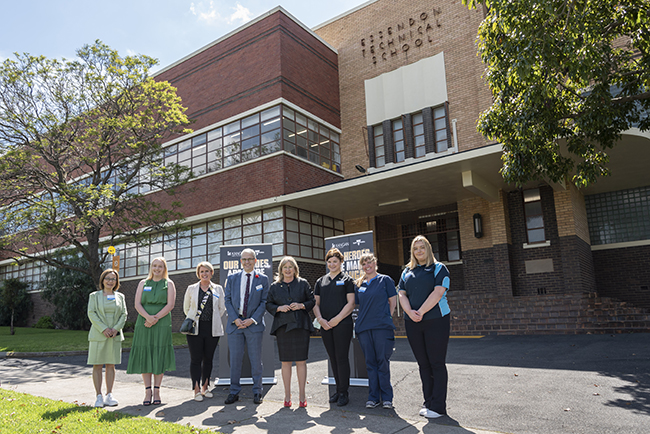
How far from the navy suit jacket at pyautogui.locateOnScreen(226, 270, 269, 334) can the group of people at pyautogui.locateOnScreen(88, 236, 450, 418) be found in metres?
0.01

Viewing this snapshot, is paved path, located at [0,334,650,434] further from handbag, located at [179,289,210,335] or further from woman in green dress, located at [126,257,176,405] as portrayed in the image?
handbag, located at [179,289,210,335]

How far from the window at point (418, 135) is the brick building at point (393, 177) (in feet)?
0.18

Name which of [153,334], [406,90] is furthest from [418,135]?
[153,334]

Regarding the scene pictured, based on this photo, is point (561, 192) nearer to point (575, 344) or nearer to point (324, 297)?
point (575, 344)

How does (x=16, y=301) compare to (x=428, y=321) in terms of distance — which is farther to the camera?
(x=16, y=301)

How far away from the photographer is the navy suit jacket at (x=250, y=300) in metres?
6.27

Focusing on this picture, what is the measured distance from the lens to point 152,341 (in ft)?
19.9

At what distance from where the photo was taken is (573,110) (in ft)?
30.1

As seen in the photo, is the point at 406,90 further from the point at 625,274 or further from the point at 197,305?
the point at 197,305

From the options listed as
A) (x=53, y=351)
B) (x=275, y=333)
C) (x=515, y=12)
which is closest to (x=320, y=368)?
(x=275, y=333)

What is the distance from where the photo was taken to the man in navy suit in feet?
20.4

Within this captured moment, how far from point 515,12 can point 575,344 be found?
6.59 metres

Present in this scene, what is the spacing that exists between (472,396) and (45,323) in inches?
1047

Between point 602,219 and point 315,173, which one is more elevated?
point 315,173
